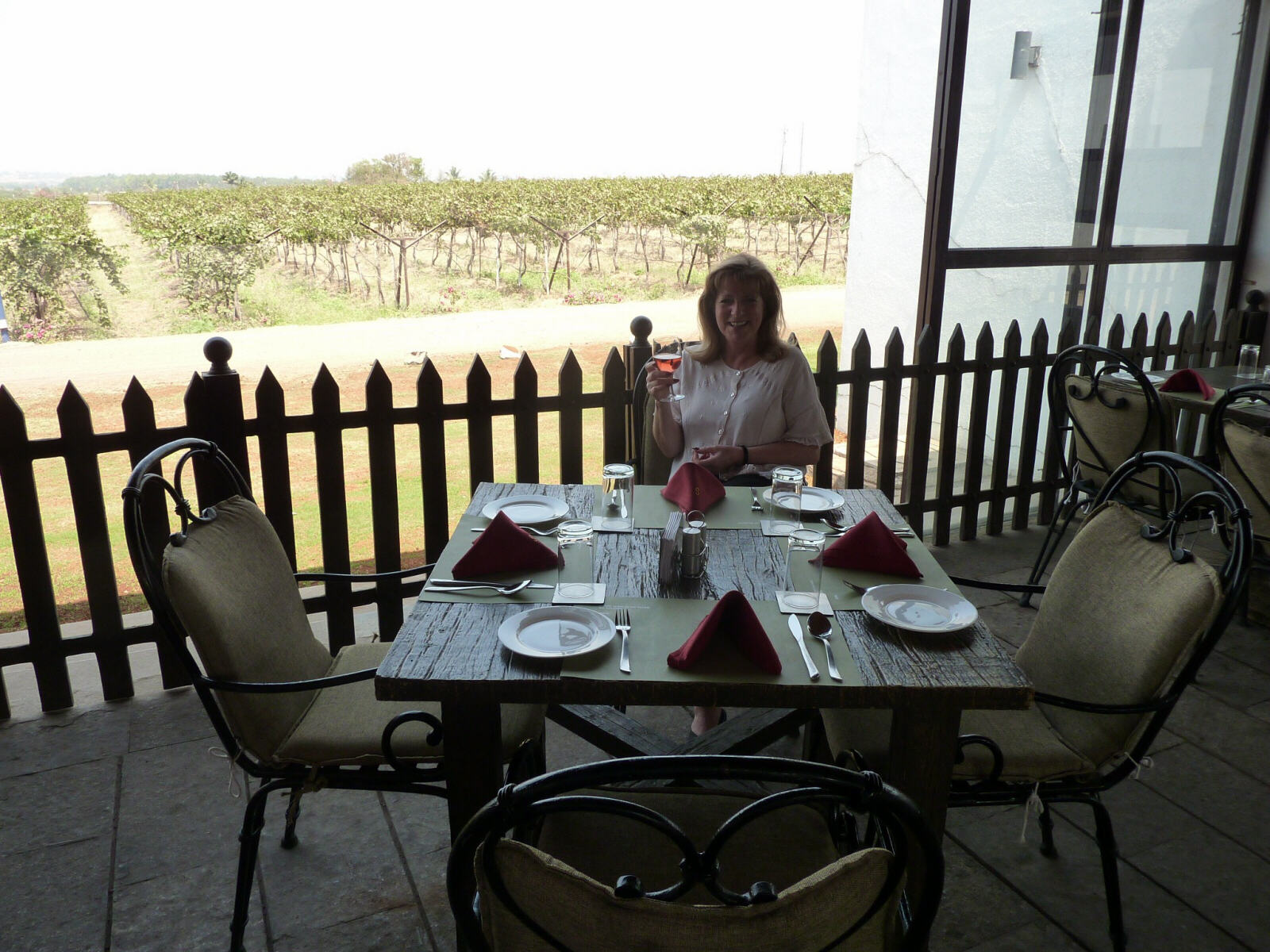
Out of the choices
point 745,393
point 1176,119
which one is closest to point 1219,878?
point 745,393

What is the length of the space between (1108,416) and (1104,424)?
4 centimetres

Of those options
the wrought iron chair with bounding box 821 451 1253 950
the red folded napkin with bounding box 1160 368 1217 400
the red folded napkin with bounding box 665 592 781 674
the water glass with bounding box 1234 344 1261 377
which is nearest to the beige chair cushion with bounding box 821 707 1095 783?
the wrought iron chair with bounding box 821 451 1253 950

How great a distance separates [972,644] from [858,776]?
75cm

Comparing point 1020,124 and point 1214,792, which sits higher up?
point 1020,124

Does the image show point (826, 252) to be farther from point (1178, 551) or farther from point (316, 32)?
point (1178, 551)

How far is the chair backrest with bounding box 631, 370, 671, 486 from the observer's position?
2871 mm

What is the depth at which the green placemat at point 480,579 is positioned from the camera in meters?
1.68

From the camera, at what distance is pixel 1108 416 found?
3.07 meters

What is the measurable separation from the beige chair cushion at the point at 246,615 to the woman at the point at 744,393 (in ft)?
3.90

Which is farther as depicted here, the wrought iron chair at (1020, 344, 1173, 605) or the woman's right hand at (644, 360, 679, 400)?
the wrought iron chair at (1020, 344, 1173, 605)

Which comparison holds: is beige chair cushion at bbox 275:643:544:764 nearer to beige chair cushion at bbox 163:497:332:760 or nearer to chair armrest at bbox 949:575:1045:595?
beige chair cushion at bbox 163:497:332:760

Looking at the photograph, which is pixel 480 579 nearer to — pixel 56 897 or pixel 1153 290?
pixel 56 897

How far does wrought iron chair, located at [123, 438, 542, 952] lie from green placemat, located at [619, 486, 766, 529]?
523mm

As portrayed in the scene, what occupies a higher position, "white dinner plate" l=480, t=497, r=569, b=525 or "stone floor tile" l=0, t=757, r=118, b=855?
"white dinner plate" l=480, t=497, r=569, b=525
